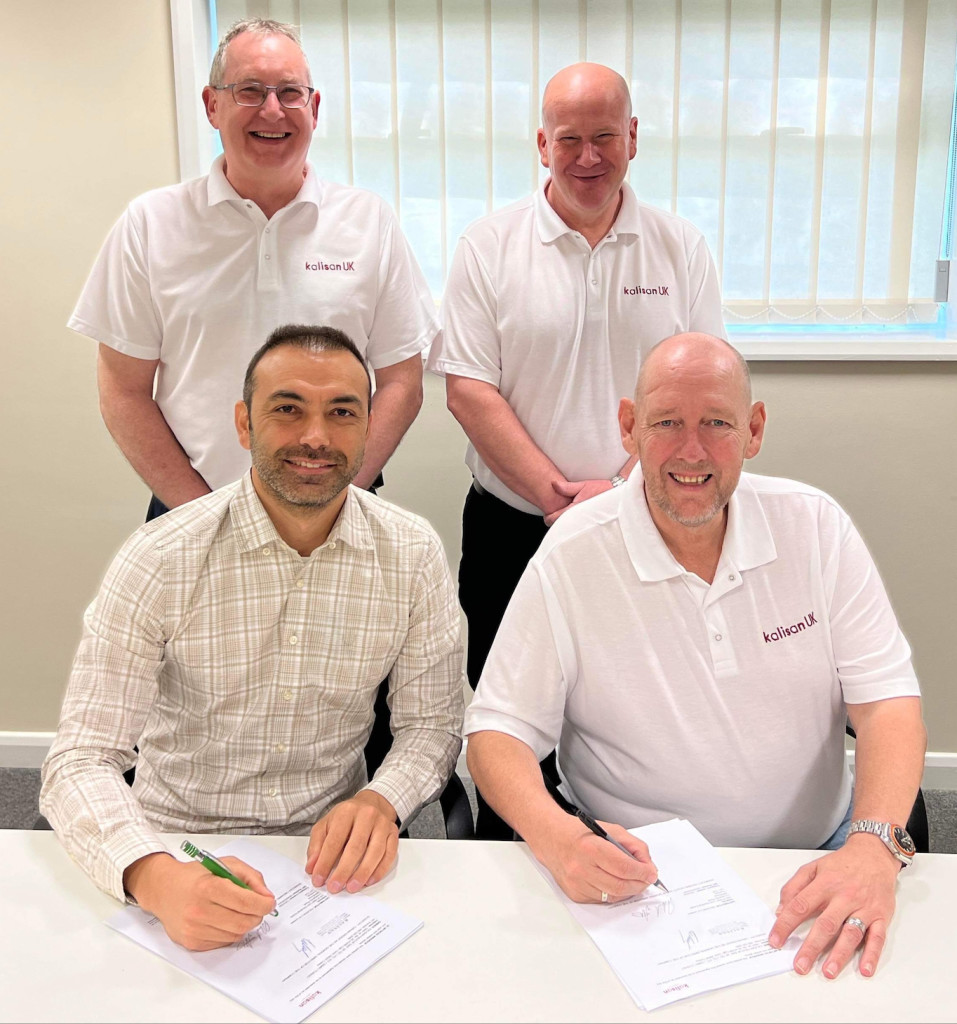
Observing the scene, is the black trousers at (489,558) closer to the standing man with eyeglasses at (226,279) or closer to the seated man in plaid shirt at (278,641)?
the standing man with eyeglasses at (226,279)

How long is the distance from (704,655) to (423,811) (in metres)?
1.80

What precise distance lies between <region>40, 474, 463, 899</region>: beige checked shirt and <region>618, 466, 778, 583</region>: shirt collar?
1.10 feet

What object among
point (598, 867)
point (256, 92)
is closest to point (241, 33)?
point (256, 92)

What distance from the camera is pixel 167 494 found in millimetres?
2375

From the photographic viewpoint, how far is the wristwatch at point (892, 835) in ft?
4.56

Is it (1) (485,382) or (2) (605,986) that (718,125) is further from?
(2) (605,986)

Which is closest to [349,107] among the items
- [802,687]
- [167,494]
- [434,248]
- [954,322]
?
[434,248]

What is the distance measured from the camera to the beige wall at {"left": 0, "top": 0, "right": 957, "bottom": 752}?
3.00 meters

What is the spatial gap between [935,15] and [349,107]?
1736mm

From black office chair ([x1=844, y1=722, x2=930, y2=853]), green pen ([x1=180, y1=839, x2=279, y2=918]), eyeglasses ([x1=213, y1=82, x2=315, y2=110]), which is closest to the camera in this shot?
green pen ([x1=180, y1=839, x2=279, y2=918])

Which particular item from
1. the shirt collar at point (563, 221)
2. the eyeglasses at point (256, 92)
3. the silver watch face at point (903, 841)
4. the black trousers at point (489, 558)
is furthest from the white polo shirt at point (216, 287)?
the silver watch face at point (903, 841)

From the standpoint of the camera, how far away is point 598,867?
1.32 m
